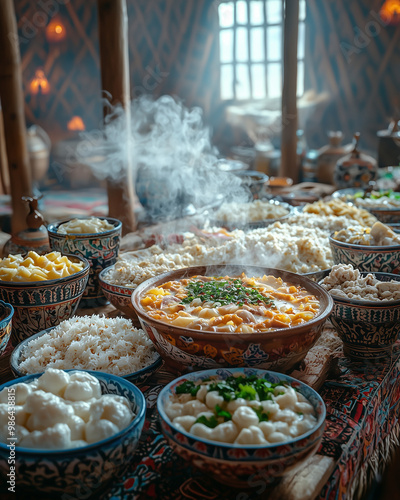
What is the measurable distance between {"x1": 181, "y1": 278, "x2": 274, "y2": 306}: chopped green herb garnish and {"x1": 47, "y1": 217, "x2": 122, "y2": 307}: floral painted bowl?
23.3 inches

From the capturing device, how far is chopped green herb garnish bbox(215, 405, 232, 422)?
3.59 feet

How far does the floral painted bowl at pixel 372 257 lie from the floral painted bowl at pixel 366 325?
426 mm

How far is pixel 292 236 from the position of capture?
256cm

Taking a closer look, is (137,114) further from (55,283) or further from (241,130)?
(241,130)

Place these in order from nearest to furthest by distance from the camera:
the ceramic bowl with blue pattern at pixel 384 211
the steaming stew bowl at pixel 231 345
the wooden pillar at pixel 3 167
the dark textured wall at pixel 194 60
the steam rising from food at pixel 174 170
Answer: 1. the steaming stew bowl at pixel 231 345
2. the ceramic bowl with blue pattern at pixel 384 211
3. the steam rising from food at pixel 174 170
4. the wooden pillar at pixel 3 167
5. the dark textured wall at pixel 194 60

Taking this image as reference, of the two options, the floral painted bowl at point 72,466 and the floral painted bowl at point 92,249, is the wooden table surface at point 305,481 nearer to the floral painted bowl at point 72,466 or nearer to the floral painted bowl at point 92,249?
the floral painted bowl at point 72,466

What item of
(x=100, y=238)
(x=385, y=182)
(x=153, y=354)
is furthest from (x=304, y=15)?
(x=153, y=354)

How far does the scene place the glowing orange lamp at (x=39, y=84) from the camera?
34.3 feet

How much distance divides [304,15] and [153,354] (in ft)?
30.5

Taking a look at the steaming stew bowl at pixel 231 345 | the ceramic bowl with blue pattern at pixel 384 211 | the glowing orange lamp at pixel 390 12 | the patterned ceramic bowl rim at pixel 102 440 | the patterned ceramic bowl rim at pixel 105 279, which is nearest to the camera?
the patterned ceramic bowl rim at pixel 102 440

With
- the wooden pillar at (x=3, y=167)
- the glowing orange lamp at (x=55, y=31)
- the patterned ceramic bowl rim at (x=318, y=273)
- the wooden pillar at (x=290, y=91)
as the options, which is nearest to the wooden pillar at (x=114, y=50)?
the patterned ceramic bowl rim at (x=318, y=273)

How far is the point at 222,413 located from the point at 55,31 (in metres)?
10.9

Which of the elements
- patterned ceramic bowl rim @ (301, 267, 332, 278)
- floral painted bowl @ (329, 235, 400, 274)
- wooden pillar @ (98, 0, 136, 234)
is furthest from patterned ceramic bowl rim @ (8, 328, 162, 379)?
wooden pillar @ (98, 0, 136, 234)

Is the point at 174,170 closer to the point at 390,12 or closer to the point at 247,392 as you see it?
the point at 247,392
